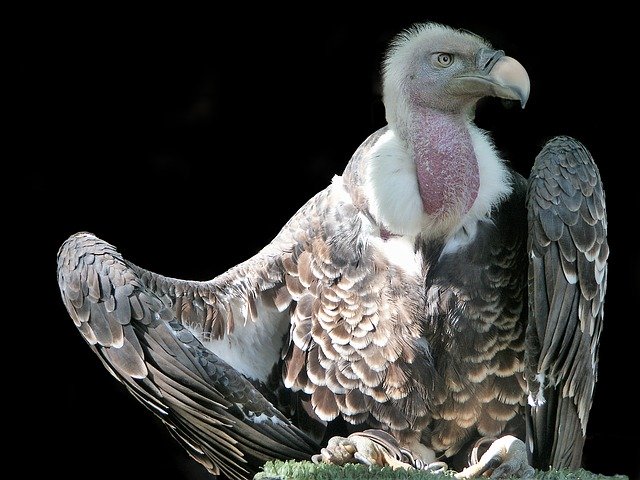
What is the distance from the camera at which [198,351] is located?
462 cm

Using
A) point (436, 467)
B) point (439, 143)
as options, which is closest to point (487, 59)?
point (439, 143)

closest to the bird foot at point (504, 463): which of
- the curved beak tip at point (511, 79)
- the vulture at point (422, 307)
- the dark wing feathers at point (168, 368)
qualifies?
the vulture at point (422, 307)

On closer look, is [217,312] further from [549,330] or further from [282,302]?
[549,330]

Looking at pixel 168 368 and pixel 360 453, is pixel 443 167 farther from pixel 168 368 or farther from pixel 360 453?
pixel 168 368

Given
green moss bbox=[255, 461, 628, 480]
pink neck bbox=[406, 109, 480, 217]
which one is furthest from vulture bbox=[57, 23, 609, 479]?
green moss bbox=[255, 461, 628, 480]

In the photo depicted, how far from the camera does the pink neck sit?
467 cm

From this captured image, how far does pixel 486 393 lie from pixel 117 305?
1.49 meters

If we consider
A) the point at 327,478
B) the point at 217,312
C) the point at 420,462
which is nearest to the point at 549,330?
the point at 420,462

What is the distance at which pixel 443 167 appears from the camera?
4676 mm

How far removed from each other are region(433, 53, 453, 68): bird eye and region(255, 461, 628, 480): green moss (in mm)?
1600

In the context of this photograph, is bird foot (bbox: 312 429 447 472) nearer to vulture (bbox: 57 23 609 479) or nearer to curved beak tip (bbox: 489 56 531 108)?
vulture (bbox: 57 23 609 479)

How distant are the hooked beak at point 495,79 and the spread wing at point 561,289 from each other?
32 centimetres

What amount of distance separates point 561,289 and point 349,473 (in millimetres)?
1089

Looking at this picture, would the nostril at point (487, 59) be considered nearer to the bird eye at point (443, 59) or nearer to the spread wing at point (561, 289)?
the bird eye at point (443, 59)
